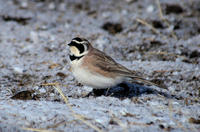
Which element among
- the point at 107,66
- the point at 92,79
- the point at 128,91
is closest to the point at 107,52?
the point at 128,91

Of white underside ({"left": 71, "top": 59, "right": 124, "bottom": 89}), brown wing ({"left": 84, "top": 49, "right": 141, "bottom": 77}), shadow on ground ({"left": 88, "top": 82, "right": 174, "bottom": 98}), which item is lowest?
shadow on ground ({"left": 88, "top": 82, "right": 174, "bottom": 98})

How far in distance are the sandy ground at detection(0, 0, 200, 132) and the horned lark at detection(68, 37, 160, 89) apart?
232 mm

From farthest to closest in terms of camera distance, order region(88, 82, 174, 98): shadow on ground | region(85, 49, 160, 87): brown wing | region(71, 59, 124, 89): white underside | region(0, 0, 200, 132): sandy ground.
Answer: region(88, 82, 174, 98): shadow on ground → region(85, 49, 160, 87): brown wing → region(71, 59, 124, 89): white underside → region(0, 0, 200, 132): sandy ground

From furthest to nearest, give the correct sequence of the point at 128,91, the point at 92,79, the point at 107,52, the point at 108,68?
the point at 107,52 < the point at 128,91 < the point at 108,68 < the point at 92,79

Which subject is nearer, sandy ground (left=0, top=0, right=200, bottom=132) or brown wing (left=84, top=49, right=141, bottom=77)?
sandy ground (left=0, top=0, right=200, bottom=132)

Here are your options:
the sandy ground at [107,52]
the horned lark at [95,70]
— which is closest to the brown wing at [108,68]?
the horned lark at [95,70]

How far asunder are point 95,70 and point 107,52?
176 cm

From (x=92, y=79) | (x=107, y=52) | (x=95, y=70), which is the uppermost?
(x=107, y=52)

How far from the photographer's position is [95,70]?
4414mm

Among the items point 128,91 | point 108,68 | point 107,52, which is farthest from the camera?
point 107,52

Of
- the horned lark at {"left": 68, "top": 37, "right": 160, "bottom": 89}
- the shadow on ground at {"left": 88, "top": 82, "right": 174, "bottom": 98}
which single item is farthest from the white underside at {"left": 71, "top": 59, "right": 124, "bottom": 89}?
the shadow on ground at {"left": 88, "top": 82, "right": 174, "bottom": 98}

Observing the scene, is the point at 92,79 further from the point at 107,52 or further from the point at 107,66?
the point at 107,52

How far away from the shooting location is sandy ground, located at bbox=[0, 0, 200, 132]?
3621 millimetres

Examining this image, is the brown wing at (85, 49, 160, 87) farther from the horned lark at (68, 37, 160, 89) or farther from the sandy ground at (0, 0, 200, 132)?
the sandy ground at (0, 0, 200, 132)
